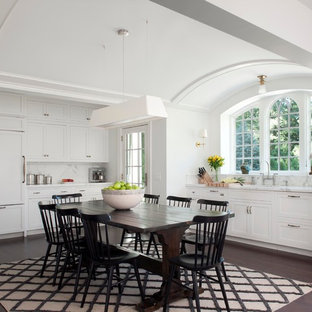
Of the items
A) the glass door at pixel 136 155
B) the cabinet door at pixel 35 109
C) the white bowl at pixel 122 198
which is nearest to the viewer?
the white bowl at pixel 122 198

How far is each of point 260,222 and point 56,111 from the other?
4.47m

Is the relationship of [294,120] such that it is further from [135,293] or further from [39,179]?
[39,179]

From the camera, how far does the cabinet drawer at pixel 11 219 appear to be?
5.70 meters

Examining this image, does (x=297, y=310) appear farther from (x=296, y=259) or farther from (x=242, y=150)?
(x=242, y=150)

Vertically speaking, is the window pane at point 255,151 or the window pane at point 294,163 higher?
the window pane at point 255,151

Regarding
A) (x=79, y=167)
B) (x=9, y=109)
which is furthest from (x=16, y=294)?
(x=79, y=167)

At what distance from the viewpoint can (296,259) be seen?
4512mm

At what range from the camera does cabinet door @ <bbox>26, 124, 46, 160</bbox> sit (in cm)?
643

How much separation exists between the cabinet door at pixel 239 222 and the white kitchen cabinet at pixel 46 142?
3.59m

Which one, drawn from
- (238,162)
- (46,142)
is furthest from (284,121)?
(46,142)

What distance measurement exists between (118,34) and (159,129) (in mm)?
2467

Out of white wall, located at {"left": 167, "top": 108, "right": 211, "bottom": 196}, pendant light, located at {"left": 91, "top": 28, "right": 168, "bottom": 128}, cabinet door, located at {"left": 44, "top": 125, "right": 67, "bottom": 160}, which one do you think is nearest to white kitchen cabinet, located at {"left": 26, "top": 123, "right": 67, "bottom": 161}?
cabinet door, located at {"left": 44, "top": 125, "right": 67, "bottom": 160}

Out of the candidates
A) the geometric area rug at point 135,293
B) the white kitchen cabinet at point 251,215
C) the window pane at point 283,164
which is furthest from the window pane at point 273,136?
the geometric area rug at point 135,293

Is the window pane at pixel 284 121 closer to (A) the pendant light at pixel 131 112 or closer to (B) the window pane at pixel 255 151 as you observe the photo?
(B) the window pane at pixel 255 151
